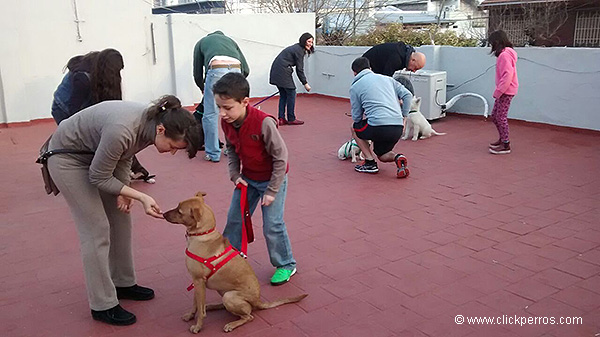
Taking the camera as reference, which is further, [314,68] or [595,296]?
[314,68]

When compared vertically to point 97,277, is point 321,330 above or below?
below

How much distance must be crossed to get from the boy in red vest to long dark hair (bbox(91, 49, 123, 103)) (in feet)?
→ 3.59

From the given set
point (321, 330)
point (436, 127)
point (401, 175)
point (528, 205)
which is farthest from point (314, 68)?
point (321, 330)

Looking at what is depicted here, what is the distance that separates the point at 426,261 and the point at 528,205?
176 cm

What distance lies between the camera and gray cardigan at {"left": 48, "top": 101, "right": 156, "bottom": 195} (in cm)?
284

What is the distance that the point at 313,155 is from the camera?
7746mm

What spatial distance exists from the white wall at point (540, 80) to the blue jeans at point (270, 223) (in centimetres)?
Result: 650

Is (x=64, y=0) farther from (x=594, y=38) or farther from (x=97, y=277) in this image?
(x=594, y=38)

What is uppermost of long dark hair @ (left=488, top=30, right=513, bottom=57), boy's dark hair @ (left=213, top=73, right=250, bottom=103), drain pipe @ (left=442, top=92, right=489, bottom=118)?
long dark hair @ (left=488, top=30, right=513, bottom=57)

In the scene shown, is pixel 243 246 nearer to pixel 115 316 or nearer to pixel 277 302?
pixel 277 302

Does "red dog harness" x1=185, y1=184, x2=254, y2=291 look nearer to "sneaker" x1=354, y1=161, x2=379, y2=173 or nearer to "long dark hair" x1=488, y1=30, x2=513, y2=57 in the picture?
"sneaker" x1=354, y1=161, x2=379, y2=173

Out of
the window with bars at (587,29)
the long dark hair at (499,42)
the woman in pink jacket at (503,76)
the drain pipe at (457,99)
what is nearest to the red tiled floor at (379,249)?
the woman in pink jacket at (503,76)

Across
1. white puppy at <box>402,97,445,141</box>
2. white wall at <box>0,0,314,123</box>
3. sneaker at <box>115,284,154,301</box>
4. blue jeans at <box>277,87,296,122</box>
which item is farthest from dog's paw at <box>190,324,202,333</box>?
white wall at <box>0,0,314,123</box>

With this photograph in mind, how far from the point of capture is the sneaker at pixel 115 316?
10.8ft
